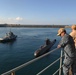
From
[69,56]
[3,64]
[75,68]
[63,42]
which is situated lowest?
[3,64]

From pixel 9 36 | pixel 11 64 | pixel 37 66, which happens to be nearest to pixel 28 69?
pixel 37 66

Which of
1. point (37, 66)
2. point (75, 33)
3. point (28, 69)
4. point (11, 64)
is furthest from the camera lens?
point (11, 64)

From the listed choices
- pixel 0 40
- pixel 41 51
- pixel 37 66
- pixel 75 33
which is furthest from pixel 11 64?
pixel 0 40

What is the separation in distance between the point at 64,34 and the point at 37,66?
91.9 ft

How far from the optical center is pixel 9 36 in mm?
79438

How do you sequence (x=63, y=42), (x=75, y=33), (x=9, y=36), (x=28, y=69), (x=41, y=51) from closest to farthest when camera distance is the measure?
(x=63, y=42), (x=75, y=33), (x=28, y=69), (x=41, y=51), (x=9, y=36)

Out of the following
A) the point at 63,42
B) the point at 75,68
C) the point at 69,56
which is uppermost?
the point at 63,42

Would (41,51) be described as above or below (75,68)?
below

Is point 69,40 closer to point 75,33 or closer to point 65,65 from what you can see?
point 65,65

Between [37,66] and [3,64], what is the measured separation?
769cm

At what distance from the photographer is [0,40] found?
71562 millimetres

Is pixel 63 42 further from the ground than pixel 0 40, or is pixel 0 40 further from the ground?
pixel 63 42

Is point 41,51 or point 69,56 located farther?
point 41,51

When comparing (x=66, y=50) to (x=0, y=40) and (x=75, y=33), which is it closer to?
(x=75, y=33)
